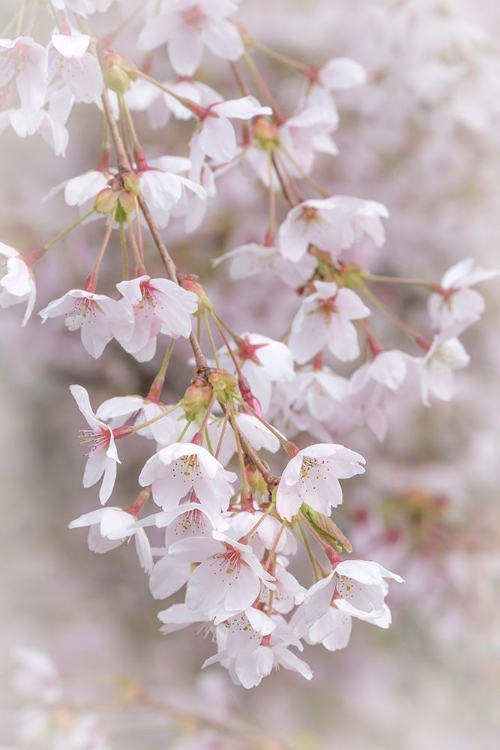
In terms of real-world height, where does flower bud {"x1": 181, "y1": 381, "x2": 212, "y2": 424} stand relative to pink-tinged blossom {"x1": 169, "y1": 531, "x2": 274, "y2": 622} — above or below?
above

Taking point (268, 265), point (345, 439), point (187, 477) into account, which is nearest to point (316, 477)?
point (187, 477)

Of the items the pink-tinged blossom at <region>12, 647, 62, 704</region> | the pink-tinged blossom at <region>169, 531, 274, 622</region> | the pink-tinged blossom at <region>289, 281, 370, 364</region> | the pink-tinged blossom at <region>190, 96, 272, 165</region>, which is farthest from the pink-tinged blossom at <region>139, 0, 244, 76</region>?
the pink-tinged blossom at <region>12, 647, 62, 704</region>

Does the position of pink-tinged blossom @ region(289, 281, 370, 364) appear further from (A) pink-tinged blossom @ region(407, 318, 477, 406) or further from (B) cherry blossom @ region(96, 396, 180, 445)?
(B) cherry blossom @ region(96, 396, 180, 445)

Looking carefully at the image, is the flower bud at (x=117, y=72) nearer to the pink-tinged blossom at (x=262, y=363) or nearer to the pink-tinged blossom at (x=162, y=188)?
the pink-tinged blossom at (x=162, y=188)

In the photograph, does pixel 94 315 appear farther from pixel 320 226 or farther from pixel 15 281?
pixel 320 226

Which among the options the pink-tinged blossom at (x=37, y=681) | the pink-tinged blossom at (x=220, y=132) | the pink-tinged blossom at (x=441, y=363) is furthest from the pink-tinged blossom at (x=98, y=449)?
the pink-tinged blossom at (x=37, y=681)

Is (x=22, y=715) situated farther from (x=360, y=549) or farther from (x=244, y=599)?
(x=244, y=599)

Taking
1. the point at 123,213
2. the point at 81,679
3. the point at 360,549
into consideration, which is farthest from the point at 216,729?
the point at 123,213
